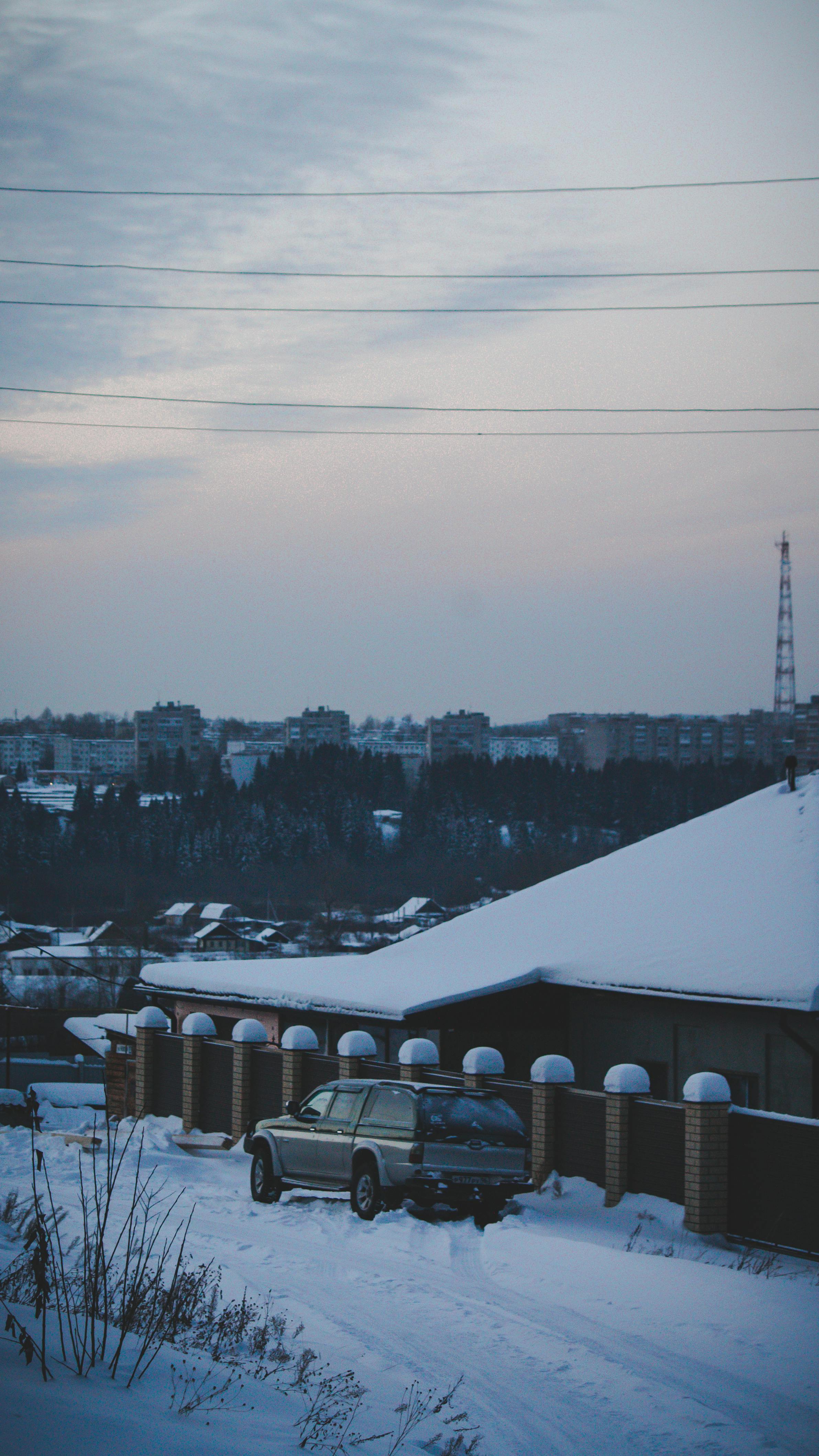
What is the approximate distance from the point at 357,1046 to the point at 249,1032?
380cm

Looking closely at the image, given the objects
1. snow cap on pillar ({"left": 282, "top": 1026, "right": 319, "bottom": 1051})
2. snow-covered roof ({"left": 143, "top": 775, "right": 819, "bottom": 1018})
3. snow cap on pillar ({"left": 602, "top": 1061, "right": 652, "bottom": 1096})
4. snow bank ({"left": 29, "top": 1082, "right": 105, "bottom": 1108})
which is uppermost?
snow-covered roof ({"left": 143, "top": 775, "right": 819, "bottom": 1018})

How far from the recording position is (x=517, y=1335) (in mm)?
9555

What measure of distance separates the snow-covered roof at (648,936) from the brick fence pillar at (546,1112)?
2.36m

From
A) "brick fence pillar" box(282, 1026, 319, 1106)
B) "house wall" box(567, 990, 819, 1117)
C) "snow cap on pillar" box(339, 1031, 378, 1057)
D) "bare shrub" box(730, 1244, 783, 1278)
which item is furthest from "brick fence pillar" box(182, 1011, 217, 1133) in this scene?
"bare shrub" box(730, 1244, 783, 1278)

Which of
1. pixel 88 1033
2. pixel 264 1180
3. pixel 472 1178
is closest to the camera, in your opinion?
pixel 472 1178

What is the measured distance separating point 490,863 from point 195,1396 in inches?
5870

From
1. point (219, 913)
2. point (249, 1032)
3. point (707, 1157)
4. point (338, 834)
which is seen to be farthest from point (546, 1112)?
point (338, 834)

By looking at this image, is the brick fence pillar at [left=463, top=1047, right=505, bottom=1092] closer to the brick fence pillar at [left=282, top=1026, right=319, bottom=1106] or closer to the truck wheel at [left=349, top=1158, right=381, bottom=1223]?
the truck wheel at [left=349, top=1158, right=381, bottom=1223]

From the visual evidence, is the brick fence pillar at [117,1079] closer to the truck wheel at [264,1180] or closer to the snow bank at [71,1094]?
the truck wheel at [264,1180]

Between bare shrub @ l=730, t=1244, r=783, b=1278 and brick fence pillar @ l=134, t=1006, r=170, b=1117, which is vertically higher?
bare shrub @ l=730, t=1244, r=783, b=1278

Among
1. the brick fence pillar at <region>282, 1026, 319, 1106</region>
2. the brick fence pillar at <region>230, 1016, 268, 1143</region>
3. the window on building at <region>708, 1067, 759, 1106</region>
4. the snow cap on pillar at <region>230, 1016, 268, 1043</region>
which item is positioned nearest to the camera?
the window on building at <region>708, 1067, 759, 1106</region>

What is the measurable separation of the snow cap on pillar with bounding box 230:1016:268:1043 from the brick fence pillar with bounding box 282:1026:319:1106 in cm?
136

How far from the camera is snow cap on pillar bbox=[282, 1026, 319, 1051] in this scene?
2092cm

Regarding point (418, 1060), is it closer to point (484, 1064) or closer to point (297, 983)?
point (484, 1064)
